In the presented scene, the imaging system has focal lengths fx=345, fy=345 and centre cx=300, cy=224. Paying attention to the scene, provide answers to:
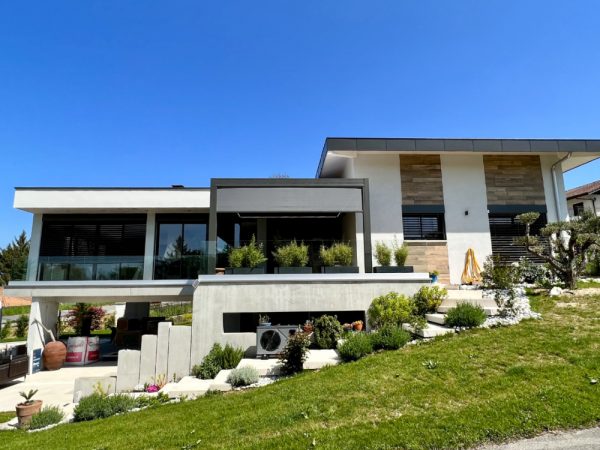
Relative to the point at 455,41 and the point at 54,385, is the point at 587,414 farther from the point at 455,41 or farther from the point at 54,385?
the point at 54,385

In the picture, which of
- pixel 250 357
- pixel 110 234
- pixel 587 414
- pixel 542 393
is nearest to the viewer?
pixel 587 414

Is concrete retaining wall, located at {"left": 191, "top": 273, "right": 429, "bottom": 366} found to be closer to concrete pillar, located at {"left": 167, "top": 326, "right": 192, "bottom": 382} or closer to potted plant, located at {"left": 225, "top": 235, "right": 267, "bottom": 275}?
potted plant, located at {"left": 225, "top": 235, "right": 267, "bottom": 275}

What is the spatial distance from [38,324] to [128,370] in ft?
17.9

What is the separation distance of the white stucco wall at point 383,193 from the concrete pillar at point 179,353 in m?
7.91

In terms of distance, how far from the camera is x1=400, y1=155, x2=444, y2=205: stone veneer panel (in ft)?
48.4

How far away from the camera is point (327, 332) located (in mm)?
10344

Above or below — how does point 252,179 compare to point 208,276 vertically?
above

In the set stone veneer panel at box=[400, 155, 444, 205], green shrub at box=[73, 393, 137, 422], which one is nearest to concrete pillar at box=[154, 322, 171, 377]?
green shrub at box=[73, 393, 137, 422]

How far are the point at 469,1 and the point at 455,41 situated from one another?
4.26ft

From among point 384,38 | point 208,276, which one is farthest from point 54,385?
point 384,38

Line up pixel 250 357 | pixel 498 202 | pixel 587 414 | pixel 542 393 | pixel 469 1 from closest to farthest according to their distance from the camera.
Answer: pixel 587 414, pixel 542 393, pixel 469 1, pixel 250 357, pixel 498 202

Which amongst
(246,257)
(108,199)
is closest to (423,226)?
(246,257)

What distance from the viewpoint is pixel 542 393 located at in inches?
199

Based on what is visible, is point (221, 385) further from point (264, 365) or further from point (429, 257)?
point (429, 257)
